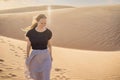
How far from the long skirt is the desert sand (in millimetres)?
2082

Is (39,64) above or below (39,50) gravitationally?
below

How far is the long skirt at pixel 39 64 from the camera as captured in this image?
5.68 meters

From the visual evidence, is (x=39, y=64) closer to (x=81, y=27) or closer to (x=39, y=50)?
(x=39, y=50)

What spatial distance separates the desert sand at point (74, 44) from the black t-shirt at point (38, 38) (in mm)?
2270

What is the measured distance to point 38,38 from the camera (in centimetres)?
569

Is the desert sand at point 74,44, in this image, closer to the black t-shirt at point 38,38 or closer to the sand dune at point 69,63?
the sand dune at point 69,63

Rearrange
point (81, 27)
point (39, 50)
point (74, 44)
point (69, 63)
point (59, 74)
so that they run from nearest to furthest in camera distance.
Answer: point (39, 50) < point (59, 74) < point (69, 63) < point (74, 44) < point (81, 27)

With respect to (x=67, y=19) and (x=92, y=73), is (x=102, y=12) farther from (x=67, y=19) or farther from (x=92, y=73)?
(x=92, y=73)

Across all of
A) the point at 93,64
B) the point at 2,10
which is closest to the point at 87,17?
the point at 2,10

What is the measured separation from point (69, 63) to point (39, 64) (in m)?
A: 3.47

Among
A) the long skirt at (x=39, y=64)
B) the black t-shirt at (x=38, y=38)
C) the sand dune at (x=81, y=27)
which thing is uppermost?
the sand dune at (x=81, y=27)

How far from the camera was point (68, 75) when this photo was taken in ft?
27.3

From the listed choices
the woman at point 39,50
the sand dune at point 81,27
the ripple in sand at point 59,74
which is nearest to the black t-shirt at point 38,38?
the woman at point 39,50

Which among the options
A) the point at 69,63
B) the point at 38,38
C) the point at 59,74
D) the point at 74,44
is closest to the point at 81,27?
the point at 74,44
